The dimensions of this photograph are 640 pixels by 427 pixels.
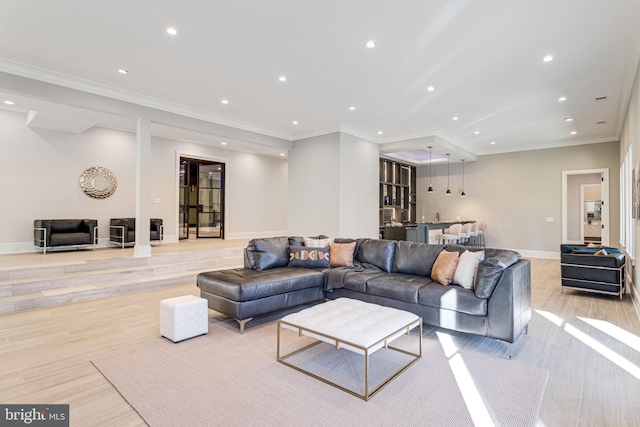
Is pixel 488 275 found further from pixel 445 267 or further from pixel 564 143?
pixel 564 143

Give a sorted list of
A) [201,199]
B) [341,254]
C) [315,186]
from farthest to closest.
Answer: [201,199], [315,186], [341,254]

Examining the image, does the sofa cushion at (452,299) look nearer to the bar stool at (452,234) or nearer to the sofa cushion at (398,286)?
the sofa cushion at (398,286)

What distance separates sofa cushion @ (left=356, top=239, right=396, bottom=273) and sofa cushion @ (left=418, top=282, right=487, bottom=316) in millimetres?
942

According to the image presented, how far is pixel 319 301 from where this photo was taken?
14.7 ft

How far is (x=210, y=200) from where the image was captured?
10352 mm

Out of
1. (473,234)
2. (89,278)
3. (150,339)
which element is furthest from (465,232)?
(89,278)

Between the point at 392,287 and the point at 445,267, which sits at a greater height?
the point at 445,267

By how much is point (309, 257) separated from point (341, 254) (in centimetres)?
45

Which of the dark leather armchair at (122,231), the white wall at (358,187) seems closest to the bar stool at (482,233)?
the white wall at (358,187)

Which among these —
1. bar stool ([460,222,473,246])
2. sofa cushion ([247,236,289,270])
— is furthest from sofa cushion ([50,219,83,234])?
bar stool ([460,222,473,246])

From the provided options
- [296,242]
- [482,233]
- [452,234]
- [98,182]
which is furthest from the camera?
[482,233]

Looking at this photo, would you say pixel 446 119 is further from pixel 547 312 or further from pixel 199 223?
pixel 199 223

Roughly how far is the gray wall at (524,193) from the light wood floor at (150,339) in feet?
15.2

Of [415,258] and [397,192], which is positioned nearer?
[415,258]
